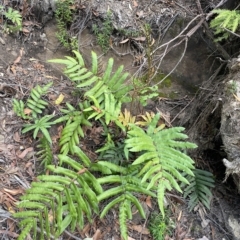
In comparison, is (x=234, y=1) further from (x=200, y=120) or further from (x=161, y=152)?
(x=161, y=152)

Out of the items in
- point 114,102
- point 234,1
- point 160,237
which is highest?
point 234,1

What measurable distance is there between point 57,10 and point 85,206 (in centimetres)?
255

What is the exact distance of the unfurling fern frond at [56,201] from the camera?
2705 millimetres

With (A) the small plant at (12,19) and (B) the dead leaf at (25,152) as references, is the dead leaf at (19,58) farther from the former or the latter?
(B) the dead leaf at (25,152)

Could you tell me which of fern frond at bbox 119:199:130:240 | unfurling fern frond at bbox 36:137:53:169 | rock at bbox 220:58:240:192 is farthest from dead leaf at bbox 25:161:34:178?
rock at bbox 220:58:240:192

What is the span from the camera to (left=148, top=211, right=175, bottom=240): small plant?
3.43 meters

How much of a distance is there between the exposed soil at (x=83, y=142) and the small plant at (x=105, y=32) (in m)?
0.10

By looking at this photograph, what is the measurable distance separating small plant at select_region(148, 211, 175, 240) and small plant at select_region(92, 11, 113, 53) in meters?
2.11

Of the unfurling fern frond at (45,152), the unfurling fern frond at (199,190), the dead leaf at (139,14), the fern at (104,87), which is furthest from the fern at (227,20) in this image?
the unfurling fern frond at (45,152)

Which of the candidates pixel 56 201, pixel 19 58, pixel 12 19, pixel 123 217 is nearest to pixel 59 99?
pixel 19 58

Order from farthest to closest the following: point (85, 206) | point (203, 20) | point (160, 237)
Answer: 1. point (203, 20)
2. point (160, 237)
3. point (85, 206)

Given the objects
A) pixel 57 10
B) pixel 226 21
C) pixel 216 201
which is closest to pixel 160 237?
pixel 216 201

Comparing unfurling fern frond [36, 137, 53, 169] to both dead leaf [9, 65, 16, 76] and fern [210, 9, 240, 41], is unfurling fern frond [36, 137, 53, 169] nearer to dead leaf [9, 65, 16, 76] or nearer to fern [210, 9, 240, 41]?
dead leaf [9, 65, 16, 76]

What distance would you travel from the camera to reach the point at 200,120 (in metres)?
3.88
